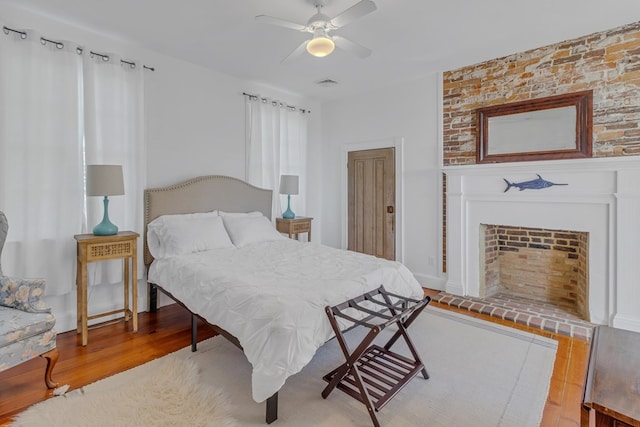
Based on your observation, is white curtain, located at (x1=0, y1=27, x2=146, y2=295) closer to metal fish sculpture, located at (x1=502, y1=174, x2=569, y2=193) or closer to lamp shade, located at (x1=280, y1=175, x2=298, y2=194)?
lamp shade, located at (x1=280, y1=175, x2=298, y2=194)

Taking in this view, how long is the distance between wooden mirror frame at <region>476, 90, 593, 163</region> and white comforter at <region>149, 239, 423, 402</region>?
1928 mm

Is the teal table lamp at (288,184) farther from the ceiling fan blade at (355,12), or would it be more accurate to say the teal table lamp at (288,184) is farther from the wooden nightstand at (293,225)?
the ceiling fan blade at (355,12)

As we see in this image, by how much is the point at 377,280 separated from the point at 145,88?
3033 millimetres

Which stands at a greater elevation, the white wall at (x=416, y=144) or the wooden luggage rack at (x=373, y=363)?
the white wall at (x=416, y=144)

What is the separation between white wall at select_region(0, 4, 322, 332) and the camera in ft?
9.64

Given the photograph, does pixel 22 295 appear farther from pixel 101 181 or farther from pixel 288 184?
pixel 288 184

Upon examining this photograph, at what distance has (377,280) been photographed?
2439 mm

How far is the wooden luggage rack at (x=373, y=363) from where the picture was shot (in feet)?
5.92

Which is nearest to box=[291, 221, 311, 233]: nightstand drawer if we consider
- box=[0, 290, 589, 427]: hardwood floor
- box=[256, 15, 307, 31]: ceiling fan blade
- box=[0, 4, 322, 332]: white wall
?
box=[0, 4, 322, 332]: white wall

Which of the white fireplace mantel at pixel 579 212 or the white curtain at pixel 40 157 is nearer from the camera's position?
the white curtain at pixel 40 157

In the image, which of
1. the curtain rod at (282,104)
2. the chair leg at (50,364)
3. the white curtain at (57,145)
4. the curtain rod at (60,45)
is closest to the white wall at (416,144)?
the curtain rod at (282,104)

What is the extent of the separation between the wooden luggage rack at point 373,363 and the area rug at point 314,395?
88mm

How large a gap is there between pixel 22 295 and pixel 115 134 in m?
1.69

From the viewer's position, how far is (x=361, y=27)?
2.94 m
